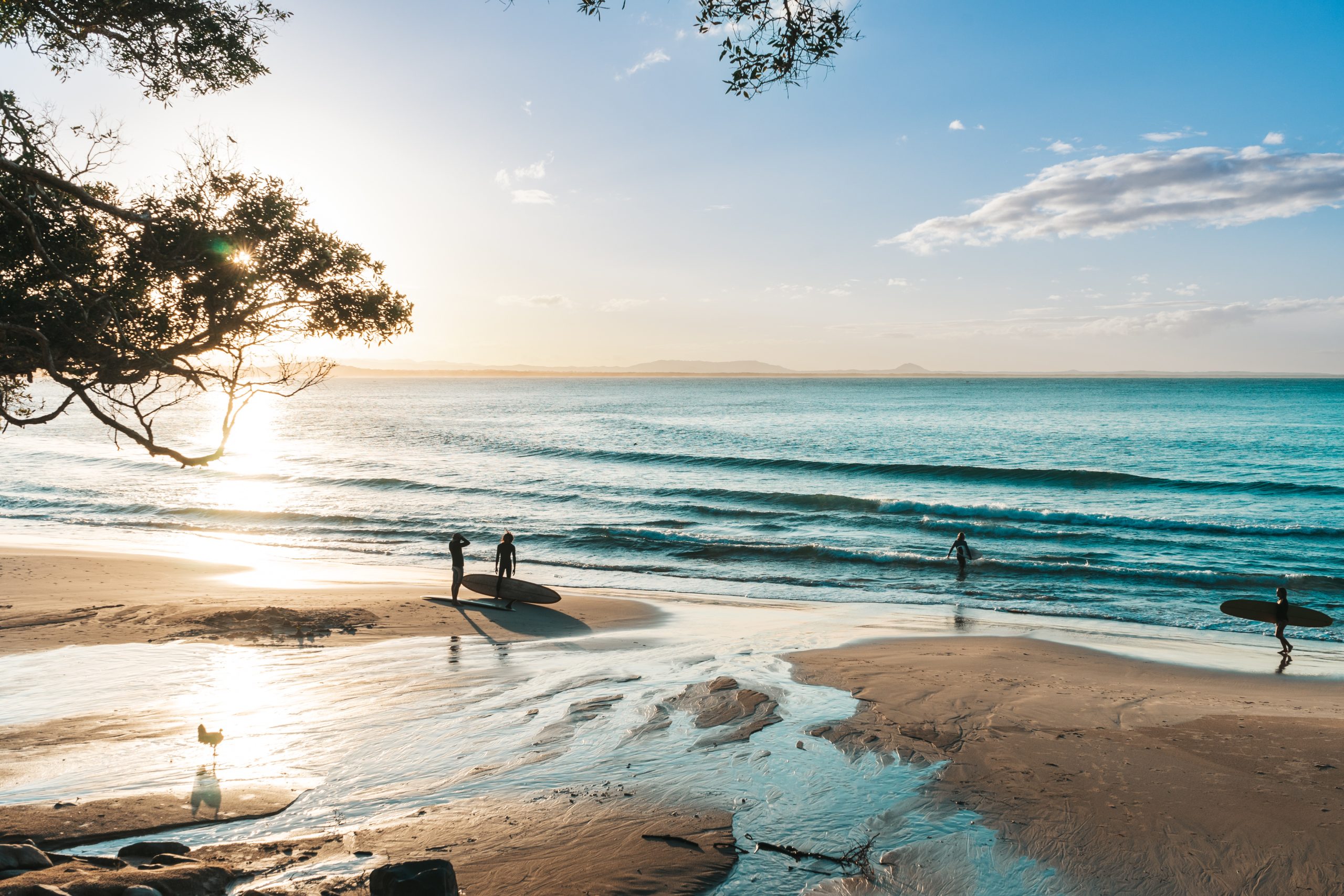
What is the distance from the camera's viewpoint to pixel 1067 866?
6633 mm

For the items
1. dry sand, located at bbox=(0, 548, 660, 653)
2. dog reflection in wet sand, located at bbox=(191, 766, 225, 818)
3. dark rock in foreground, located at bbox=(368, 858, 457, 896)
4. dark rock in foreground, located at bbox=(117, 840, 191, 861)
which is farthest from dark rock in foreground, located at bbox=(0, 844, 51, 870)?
dry sand, located at bbox=(0, 548, 660, 653)

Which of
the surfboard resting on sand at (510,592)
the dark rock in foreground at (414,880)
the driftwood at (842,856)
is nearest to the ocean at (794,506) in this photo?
the surfboard resting on sand at (510,592)

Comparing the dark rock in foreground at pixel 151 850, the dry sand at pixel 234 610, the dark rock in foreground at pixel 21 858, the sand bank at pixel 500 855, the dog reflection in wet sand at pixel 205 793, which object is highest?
the dark rock in foreground at pixel 21 858

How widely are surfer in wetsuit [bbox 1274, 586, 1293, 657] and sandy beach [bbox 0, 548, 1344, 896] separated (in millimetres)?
448

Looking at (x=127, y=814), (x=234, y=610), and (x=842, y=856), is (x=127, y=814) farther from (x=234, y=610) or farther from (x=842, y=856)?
(x=234, y=610)

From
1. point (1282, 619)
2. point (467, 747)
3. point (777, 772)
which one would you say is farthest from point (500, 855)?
point (1282, 619)

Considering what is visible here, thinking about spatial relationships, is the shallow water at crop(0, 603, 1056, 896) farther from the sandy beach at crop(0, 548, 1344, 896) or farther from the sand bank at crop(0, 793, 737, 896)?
the sand bank at crop(0, 793, 737, 896)

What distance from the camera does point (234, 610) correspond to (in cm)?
1575

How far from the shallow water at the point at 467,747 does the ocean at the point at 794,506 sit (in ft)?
32.4

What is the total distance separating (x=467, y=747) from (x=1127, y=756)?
7758 mm

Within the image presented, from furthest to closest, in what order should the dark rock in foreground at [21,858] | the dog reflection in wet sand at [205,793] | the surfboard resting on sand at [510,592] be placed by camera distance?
the surfboard resting on sand at [510,592] → the dog reflection in wet sand at [205,793] → the dark rock in foreground at [21,858]

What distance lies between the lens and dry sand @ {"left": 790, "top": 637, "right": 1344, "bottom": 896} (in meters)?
6.78

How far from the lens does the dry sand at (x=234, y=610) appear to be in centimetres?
1438

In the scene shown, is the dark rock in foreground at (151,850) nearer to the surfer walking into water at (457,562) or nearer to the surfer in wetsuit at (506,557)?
the surfer walking into water at (457,562)
